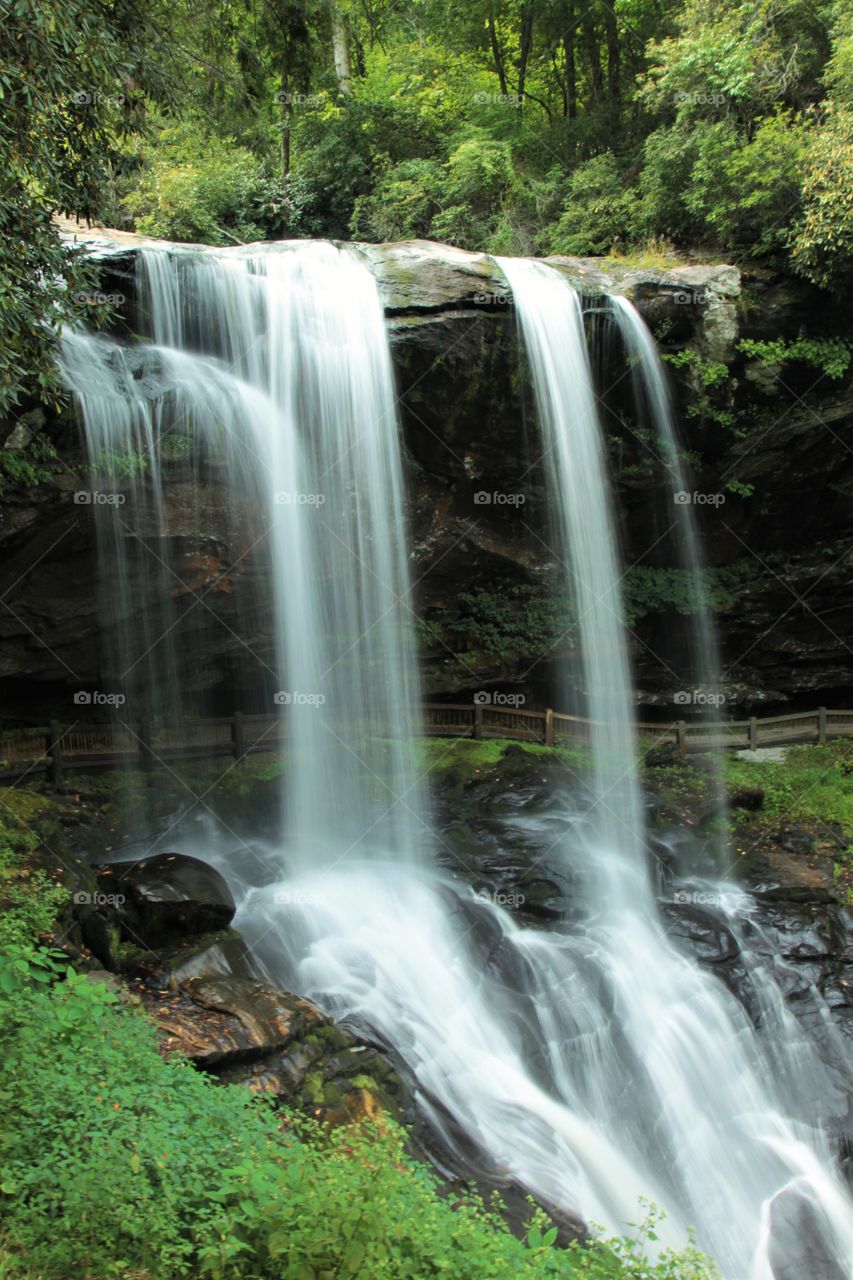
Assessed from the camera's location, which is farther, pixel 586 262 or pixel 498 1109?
pixel 586 262

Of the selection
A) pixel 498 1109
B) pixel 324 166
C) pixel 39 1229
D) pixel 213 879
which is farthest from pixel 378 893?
pixel 324 166

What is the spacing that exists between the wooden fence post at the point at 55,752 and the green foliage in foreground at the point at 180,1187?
237 inches

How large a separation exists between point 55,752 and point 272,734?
9.38ft

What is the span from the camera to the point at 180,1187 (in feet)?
13.3

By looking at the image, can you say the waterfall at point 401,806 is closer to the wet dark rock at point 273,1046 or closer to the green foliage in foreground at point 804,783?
the wet dark rock at point 273,1046

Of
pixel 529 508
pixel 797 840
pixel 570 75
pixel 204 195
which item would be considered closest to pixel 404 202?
pixel 204 195

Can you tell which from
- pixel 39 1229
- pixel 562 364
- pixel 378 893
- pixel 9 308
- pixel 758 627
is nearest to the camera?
pixel 39 1229

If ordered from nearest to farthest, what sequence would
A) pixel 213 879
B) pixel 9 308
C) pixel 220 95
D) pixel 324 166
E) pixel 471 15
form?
1. pixel 9 308
2. pixel 213 879
3. pixel 220 95
4. pixel 324 166
5. pixel 471 15

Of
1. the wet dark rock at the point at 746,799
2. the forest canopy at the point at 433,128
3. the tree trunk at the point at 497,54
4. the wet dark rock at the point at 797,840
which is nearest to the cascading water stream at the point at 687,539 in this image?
the wet dark rock at the point at 746,799

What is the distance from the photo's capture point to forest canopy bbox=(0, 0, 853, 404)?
22.2 ft

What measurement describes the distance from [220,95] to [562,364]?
5.47 meters

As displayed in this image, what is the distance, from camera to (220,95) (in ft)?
30.0

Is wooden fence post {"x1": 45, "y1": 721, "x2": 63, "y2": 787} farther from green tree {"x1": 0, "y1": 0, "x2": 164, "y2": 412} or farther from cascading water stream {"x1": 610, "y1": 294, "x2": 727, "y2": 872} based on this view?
cascading water stream {"x1": 610, "y1": 294, "x2": 727, "y2": 872}

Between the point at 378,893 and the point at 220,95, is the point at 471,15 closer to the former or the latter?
the point at 220,95
